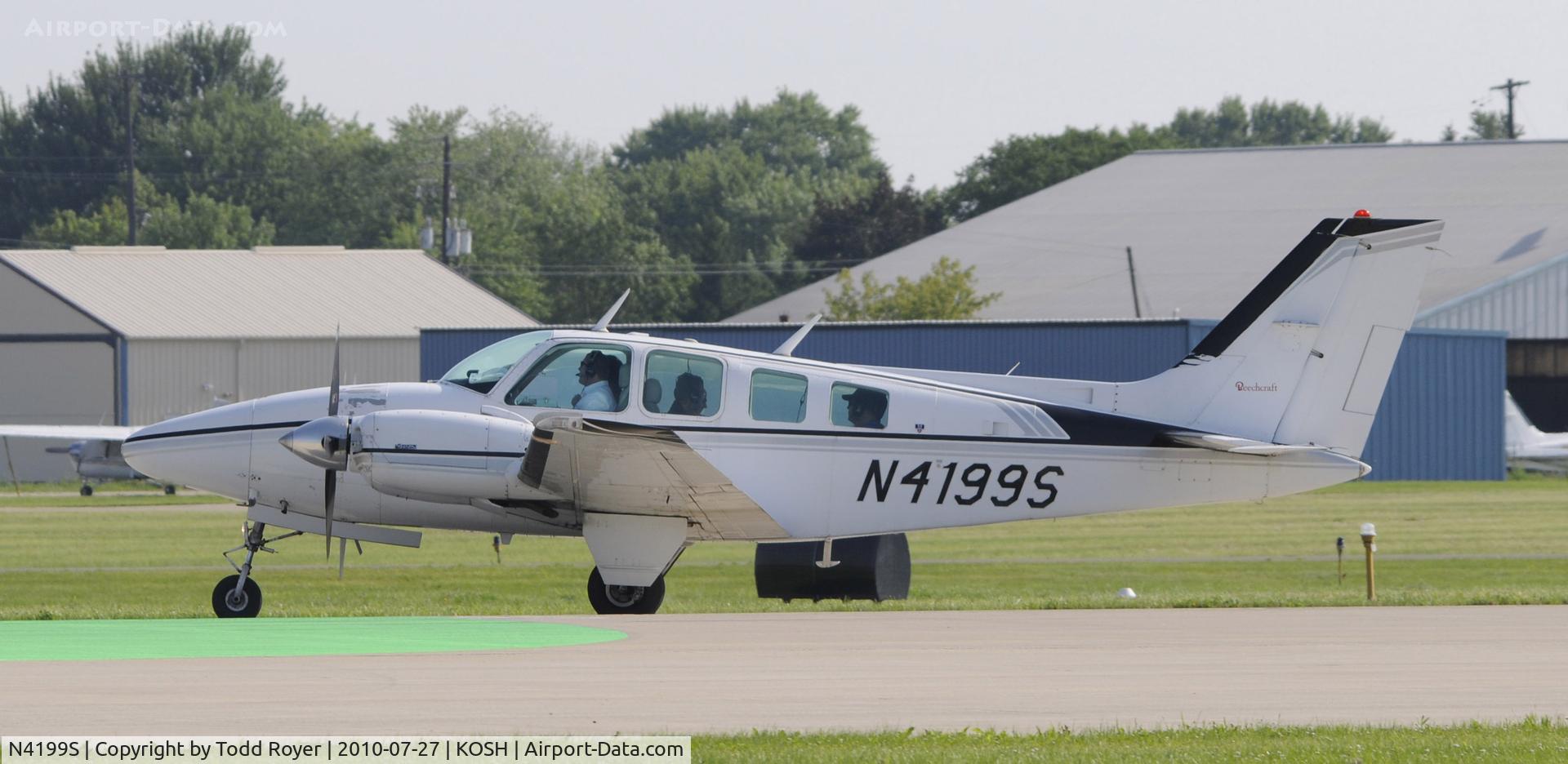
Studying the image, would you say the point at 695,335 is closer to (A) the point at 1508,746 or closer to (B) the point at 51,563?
(B) the point at 51,563

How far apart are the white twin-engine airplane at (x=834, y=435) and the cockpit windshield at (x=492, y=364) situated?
2 cm

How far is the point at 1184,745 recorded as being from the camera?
30.1 ft

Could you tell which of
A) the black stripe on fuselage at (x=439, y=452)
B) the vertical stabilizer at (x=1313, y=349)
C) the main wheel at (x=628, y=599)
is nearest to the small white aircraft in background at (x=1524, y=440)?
the vertical stabilizer at (x=1313, y=349)

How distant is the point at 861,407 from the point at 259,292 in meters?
47.3

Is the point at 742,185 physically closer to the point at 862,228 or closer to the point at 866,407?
the point at 862,228

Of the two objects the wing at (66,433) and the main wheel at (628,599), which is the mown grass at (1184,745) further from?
the wing at (66,433)

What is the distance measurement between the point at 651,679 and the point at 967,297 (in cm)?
4987

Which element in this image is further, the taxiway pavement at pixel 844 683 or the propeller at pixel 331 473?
the propeller at pixel 331 473

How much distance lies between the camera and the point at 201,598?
2323 centimetres

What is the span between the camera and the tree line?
99.9 meters

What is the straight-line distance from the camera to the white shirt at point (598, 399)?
1578 centimetres

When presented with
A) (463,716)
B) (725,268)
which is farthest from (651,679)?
(725,268)

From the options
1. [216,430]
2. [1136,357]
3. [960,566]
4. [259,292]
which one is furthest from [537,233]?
[216,430]

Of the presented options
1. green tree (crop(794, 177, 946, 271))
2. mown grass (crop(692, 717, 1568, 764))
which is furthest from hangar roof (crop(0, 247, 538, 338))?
mown grass (crop(692, 717, 1568, 764))
